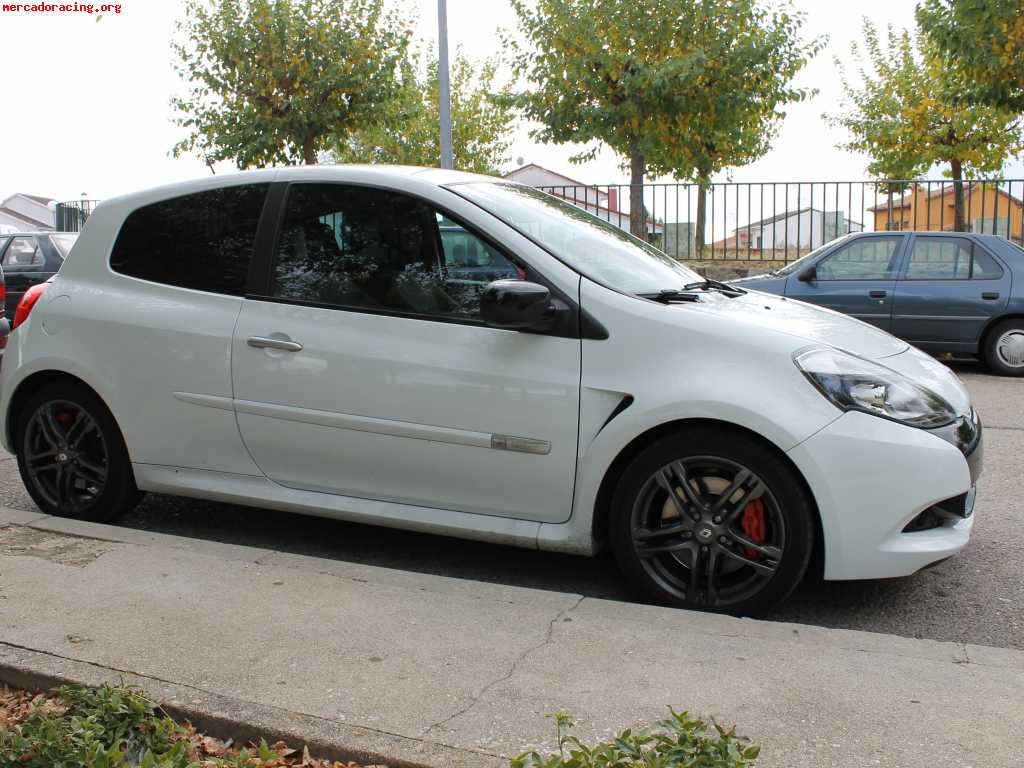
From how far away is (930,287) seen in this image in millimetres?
11570

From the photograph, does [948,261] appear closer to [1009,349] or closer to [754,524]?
[1009,349]

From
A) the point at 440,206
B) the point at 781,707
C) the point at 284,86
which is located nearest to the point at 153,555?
the point at 440,206

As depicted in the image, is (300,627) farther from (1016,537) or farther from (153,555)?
(1016,537)

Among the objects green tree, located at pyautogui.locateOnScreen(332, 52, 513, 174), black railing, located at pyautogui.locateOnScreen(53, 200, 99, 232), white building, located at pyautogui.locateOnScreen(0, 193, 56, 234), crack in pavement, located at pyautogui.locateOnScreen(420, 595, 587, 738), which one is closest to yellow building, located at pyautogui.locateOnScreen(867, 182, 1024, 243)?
Result: crack in pavement, located at pyautogui.locateOnScreen(420, 595, 587, 738)

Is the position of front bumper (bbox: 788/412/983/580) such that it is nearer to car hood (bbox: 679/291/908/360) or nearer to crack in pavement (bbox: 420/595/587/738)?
car hood (bbox: 679/291/908/360)

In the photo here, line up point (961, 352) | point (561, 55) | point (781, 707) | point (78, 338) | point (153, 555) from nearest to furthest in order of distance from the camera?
point (781, 707) < point (153, 555) < point (78, 338) < point (961, 352) < point (561, 55)

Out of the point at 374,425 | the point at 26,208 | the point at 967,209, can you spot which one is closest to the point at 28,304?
the point at 374,425

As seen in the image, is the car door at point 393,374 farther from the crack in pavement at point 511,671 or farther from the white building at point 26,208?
the white building at point 26,208

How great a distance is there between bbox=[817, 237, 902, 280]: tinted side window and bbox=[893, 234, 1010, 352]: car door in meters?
0.18

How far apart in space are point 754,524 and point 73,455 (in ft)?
10.2

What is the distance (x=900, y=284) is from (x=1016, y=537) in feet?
23.1

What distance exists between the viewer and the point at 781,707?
2979mm

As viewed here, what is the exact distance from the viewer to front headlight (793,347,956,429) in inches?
150

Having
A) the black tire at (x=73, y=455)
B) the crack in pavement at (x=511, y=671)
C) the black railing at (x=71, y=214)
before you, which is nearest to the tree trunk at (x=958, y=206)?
the black tire at (x=73, y=455)
